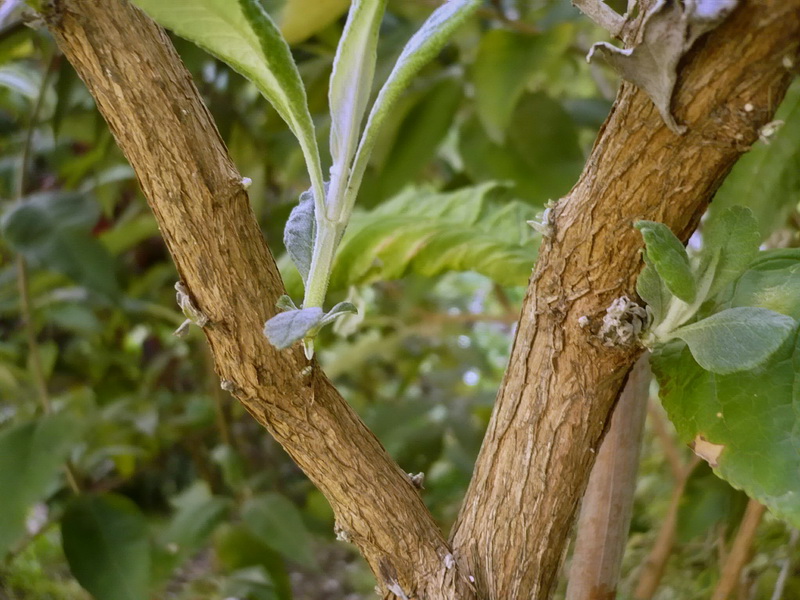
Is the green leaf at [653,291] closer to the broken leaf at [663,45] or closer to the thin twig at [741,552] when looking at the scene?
the broken leaf at [663,45]

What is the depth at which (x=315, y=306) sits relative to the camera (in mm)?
196

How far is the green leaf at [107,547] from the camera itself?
0.48m

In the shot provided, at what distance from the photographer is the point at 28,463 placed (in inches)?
19.9

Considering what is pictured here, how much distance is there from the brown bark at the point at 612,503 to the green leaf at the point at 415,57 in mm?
151

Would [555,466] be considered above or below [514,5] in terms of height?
below

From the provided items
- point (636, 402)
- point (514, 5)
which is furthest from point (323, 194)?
point (514, 5)

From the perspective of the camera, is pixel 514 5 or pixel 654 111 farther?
pixel 514 5

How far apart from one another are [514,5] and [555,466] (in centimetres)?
63

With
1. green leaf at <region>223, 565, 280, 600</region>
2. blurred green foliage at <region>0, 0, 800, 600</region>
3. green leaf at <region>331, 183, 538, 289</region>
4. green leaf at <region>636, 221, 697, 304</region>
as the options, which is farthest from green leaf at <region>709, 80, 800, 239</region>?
green leaf at <region>223, 565, 280, 600</region>

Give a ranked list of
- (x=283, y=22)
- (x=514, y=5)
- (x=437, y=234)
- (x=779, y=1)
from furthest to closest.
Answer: (x=514, y=5) → (x=283, y=22) → (x=437, y=234) → (x=779, y=1)

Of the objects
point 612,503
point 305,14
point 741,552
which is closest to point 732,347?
point 612,503

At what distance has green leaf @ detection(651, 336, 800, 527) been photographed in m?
0.22

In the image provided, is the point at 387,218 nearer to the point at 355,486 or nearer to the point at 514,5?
the point at 355,486

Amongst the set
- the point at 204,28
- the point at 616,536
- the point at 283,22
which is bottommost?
the point at 616,536
